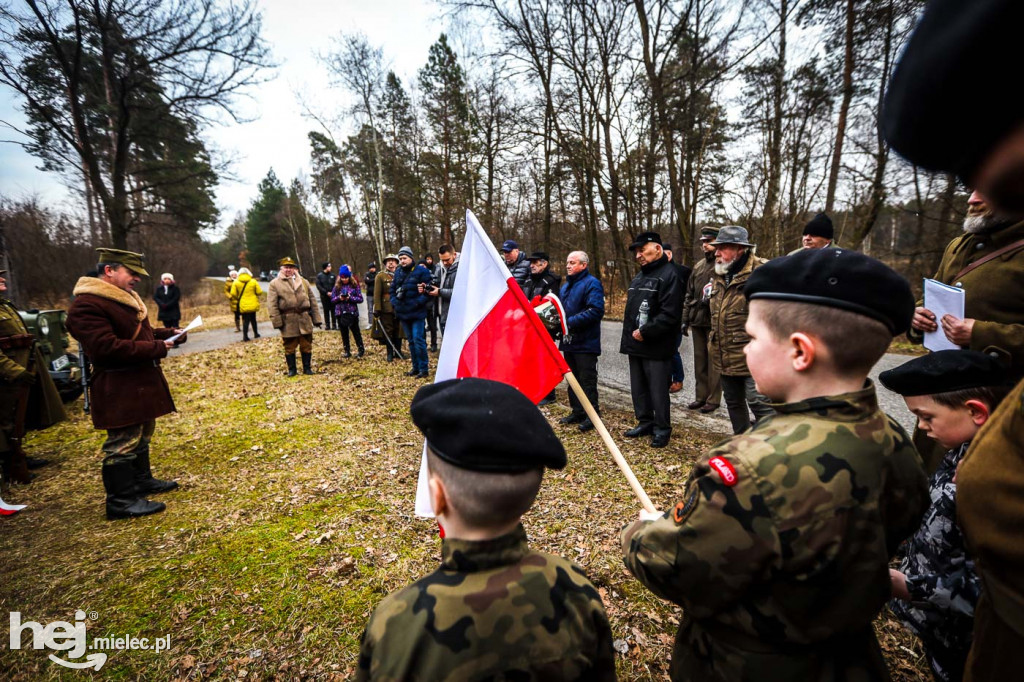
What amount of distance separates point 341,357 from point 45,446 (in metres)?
5.48

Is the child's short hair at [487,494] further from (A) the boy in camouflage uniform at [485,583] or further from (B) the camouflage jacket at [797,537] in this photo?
(B) the camouflage jacket at [797,537]

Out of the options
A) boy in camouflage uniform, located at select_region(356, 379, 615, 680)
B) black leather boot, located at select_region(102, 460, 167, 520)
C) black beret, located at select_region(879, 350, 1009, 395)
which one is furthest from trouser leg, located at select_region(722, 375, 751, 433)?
black leather boot, located at select_region(102, 460, 167, 520)

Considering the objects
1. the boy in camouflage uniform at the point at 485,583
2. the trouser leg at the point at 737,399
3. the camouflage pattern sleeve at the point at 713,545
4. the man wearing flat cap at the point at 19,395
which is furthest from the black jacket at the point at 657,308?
the man wearing flat cap at the point at 19,395

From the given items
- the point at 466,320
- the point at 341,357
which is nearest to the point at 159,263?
the point at 341,357

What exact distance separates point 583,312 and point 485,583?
15.5 feet

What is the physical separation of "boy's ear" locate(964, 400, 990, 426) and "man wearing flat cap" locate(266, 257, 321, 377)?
9335mm

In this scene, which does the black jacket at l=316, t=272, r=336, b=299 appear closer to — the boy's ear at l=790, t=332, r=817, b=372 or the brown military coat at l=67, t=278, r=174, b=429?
the brown military coat at l=67, t=278, r=174, b=429

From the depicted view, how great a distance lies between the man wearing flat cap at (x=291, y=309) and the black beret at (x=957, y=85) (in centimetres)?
950

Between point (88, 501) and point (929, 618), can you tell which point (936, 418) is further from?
point (88, 501)

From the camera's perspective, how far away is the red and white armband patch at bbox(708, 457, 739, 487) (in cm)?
118

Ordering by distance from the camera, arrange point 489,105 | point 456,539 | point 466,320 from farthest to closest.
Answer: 1. point 489,105
2. point 466,320
3. point 456,539

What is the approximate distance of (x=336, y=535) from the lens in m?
3.82

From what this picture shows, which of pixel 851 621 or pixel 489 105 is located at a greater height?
pixel 489 105

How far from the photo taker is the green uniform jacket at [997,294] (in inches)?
89.4
